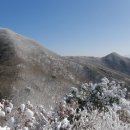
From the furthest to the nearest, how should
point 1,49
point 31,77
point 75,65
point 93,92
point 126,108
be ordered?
1. point 75,65
2. point 1,49
3. point 31,77
4. point 93,92
5. point 126,108

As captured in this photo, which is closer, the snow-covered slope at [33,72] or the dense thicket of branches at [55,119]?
the dense thicket of branches at [55,119]

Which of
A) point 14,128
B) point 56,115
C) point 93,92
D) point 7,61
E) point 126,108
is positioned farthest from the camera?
point 7,61

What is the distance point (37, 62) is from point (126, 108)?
2991 cm

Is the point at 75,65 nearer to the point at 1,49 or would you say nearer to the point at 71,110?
the point at 1,49

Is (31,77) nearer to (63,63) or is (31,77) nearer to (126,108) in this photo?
(63,63)

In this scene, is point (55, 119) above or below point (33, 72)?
above

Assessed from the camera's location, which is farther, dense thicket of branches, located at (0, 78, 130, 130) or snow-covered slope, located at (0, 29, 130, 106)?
snow-covered slope, located at (0, 29, 130, 106)

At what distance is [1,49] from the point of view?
4500 cm

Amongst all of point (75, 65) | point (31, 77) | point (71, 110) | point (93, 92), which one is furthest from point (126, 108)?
point (75, 65)

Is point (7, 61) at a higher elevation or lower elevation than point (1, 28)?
lower

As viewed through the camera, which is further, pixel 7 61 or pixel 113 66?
pixel 113 66

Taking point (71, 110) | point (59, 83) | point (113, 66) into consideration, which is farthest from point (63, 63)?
point (113, 66)

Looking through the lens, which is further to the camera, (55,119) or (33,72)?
(33,72)

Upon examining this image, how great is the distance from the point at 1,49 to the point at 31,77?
1341 cm
